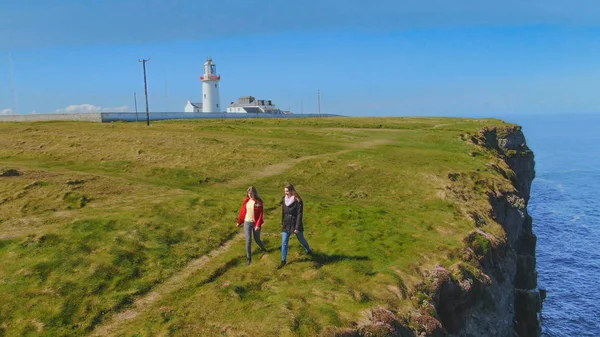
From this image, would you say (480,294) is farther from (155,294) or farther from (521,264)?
(521,264)

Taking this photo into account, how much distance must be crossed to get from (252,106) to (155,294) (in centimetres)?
13136

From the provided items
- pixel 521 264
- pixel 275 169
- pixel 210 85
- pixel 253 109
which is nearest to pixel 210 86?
pixel 210 85

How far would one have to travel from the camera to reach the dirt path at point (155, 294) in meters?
13.7

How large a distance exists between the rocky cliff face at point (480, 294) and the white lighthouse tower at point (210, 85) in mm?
94000

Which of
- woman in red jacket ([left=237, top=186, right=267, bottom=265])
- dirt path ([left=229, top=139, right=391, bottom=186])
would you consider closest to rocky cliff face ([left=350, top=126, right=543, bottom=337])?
Result: woman in red jacket ([left=237, top=186, right=267, bottom=265])

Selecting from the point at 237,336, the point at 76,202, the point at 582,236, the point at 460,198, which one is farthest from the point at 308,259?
the point at 582,236

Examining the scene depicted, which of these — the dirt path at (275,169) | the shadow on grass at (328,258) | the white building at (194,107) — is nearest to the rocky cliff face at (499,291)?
the shadow on grass at (328,258)

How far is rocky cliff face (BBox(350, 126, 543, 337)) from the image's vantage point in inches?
615

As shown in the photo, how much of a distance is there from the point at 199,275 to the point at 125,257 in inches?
139

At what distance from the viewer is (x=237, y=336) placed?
1265 cm

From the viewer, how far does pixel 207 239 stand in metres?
20.6

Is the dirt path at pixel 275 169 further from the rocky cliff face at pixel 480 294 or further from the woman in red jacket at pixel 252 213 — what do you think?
the woman in red jacket at pixel 252 213

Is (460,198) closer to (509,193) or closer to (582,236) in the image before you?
(509,193)

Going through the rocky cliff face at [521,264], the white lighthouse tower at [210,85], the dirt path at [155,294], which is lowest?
the rocky cliff face at [521,264]
